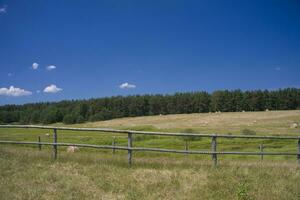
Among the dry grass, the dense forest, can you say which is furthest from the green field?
the dense forest

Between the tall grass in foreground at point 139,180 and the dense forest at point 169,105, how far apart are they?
333ft

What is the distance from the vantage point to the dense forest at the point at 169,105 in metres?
104

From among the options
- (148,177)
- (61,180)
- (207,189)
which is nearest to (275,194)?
(207,189)

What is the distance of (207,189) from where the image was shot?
267 inches

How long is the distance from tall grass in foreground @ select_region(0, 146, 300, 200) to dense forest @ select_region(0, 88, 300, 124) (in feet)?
333

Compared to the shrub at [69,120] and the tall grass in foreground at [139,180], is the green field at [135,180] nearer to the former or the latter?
the tall grass in foreground at [139,180]

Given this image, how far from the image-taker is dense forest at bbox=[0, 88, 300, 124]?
4102 inches

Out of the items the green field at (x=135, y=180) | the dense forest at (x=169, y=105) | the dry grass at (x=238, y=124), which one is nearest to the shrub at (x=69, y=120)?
the dense forest at (x=169, y=105)

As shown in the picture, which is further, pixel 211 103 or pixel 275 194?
pixel 211 103

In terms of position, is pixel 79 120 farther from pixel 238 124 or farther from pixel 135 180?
pixel 135 180

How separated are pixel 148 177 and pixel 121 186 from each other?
998 millimetres

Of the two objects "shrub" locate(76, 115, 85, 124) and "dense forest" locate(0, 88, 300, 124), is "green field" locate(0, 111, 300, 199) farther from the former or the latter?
"shrub" locate(76, 115, 85, 124)

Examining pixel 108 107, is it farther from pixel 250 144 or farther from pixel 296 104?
pixel 250 144

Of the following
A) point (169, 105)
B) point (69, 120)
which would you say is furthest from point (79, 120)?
point (169, 105)
